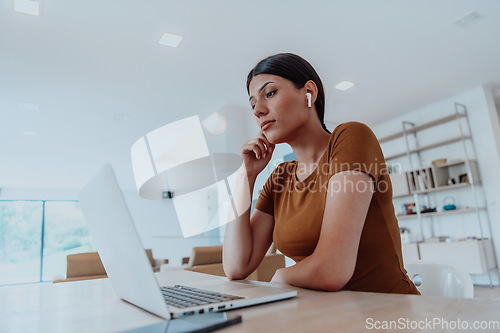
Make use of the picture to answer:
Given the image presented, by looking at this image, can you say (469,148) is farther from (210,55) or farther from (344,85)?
(210,55)

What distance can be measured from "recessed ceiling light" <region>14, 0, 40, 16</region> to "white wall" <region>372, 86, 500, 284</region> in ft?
17.4

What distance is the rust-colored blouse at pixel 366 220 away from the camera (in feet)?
2.48

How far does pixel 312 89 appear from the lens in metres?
0.99

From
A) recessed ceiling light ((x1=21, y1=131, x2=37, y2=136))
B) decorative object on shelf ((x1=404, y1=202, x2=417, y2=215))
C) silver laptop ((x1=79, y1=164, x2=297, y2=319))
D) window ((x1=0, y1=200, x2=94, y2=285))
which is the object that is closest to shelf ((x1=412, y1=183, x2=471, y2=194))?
decorative object on shelf ((x1=404, y1=202, x2=417, y2=215))

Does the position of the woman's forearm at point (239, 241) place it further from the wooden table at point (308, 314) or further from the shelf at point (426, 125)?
the shelf at point (426, 125)

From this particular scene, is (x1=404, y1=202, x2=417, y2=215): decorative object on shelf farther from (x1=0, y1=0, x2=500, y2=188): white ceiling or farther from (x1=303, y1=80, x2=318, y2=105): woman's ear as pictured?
(x1=303, y1=80, x2=318, y2=105): woman's ear

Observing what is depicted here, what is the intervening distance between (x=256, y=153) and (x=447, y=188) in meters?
4.74

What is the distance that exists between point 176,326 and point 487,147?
5.49 metres

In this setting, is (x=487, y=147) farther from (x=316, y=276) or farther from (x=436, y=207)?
(x=316, y=276)

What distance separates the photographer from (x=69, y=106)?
4590mm

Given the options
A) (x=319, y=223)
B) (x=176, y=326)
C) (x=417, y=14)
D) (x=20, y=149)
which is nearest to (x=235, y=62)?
A: (x=417, y=14)

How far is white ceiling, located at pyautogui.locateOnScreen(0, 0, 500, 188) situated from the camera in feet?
9.41

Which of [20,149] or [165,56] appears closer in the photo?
[165,56]

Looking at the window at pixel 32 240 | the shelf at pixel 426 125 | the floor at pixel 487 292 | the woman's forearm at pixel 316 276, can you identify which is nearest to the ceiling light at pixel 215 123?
the shelf at pixel 426 125
